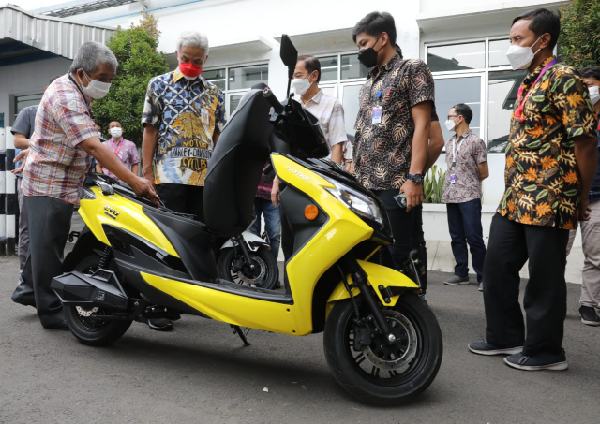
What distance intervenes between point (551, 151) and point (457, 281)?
3034mm

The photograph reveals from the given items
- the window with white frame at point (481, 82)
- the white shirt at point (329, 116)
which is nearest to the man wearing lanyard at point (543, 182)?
the white shirt at point (329, 116)

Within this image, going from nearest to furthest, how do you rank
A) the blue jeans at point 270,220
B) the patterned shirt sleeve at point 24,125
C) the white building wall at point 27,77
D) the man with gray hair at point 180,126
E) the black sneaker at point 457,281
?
the man with gray hair at point 180,126, the patterned shirt sleeve at point 24,125, the blue jeans at point 270,220, the black sneaker at point 457,281, the white building wall at point 27,77

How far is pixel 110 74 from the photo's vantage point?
11.8 feet

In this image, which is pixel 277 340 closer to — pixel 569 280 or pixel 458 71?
pixel 569 280

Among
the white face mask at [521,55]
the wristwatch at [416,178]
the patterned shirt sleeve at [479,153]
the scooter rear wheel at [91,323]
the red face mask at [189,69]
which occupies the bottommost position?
the scooter rear wheel at [91,323]

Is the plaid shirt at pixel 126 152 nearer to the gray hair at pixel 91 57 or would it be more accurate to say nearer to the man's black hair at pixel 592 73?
the gray hair at pixel 91 57

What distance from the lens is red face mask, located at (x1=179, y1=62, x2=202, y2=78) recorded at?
3.71m

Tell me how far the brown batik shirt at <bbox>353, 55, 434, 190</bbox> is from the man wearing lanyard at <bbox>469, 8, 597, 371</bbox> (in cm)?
55

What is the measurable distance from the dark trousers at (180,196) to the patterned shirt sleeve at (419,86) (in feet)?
4.84

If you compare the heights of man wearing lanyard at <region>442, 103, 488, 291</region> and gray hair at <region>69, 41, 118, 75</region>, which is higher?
gray hair at <region>69, 41, 118, 75</region>

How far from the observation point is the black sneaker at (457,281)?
19.1 feet

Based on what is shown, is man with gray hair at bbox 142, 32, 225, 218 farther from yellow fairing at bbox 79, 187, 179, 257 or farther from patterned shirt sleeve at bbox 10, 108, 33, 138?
patterned shirt sleeve at bbox 10, 108, 33, 138

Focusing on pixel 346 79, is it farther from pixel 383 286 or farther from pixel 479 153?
pixel 383 286

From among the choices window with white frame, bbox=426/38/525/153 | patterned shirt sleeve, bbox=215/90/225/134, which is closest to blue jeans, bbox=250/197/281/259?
patterned shirt sleeve, bbox=215/90/225/134
